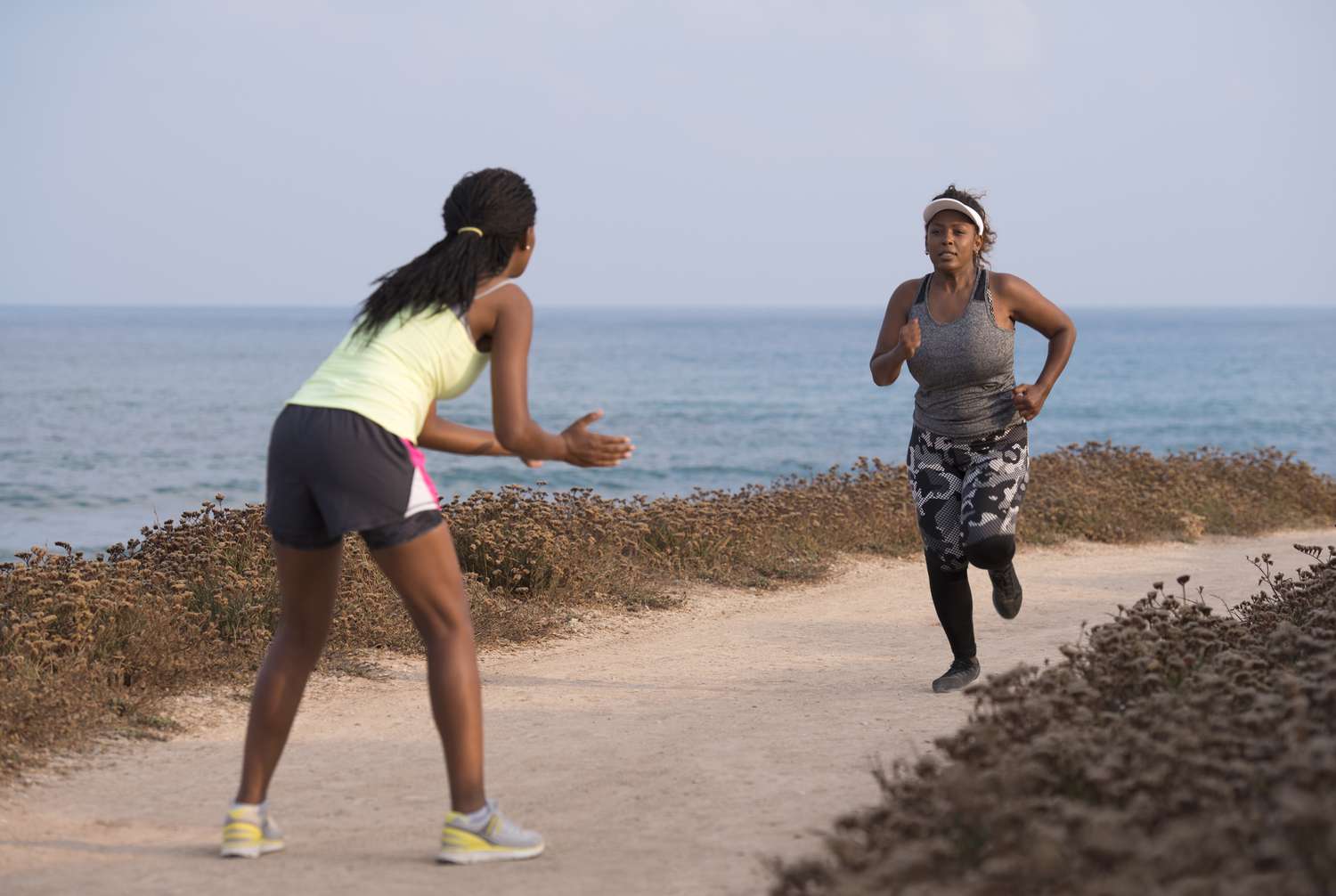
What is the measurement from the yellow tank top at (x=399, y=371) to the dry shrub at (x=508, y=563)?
239 cm

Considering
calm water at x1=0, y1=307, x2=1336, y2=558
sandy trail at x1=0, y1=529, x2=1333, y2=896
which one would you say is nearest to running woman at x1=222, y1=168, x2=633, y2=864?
A: sandy trail at x1=0, y1=529, x2=1333, y2=896

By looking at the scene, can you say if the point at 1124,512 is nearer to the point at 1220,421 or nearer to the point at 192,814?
the point at 192,814

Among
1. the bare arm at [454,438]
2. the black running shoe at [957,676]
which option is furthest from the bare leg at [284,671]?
the black running shoe at [957,676]

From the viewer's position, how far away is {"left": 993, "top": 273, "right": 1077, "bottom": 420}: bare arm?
20.2 feet

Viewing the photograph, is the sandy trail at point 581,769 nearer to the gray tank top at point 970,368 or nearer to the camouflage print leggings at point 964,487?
the camouflage print leggings at point 964,487

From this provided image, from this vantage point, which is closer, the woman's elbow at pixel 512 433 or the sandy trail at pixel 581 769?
the woman's elbow at pixel 512 433

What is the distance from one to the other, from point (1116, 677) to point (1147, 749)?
1110 mm

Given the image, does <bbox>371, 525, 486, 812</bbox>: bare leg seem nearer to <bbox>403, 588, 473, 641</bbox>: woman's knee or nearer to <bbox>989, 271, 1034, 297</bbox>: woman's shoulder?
<bbox>403, 588, 473, 641</bbox>: woman's knee

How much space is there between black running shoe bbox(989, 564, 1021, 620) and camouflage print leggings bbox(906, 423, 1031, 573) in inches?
7.9

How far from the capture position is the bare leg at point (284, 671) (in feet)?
13.4

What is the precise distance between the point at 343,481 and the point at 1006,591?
149 inches

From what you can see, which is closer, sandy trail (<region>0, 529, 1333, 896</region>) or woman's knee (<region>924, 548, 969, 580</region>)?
sandy trail (<region>0, 529, 1333, 896</region>)

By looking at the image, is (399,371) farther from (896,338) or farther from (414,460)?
(896,338)

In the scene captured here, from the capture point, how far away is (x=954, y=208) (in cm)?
621
